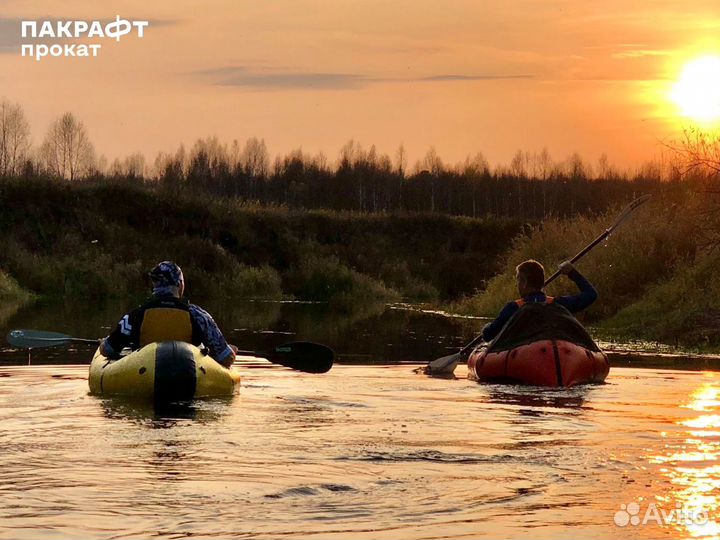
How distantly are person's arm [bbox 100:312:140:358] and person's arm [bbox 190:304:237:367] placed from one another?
0.61m

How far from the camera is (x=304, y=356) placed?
664 inches

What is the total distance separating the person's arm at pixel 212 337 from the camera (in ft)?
Result: 46.4

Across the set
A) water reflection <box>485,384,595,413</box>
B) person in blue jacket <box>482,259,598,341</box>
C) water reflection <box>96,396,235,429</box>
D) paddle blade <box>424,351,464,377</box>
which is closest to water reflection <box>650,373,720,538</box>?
water reflection <box>485,384,595,413</box>

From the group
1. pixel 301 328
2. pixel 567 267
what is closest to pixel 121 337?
pixel 567 267

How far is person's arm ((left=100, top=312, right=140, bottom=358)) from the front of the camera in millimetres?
14102

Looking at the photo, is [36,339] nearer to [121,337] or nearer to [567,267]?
[121,337]

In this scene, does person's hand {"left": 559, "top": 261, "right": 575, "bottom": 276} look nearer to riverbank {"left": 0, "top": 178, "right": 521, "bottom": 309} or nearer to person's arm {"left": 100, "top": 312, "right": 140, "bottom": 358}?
person's arm {"left": 100, "top": 312, "right": 140, "bottom": 358}

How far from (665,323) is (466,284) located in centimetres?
3550

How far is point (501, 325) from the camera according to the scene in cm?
1686

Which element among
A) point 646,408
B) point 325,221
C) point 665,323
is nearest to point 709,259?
point 665,323

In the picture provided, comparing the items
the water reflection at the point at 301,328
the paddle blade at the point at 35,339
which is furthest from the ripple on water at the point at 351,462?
the water reflection at the point at 301,328

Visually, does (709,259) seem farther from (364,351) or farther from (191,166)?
(191,166)

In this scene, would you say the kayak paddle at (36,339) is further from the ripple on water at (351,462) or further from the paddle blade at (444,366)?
the paddle blade at (444,366)

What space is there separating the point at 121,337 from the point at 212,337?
3.03 ft
